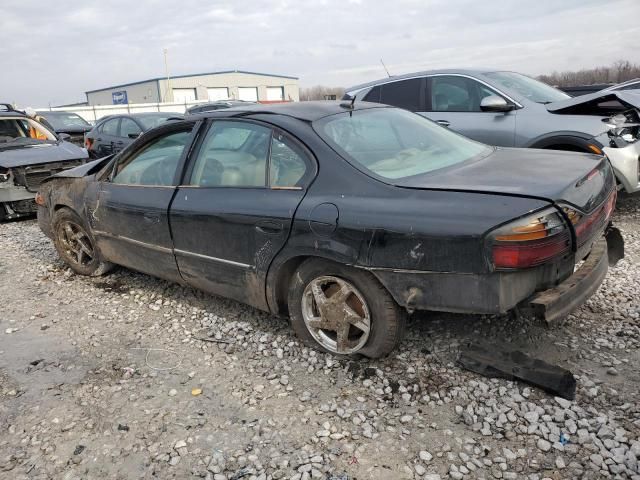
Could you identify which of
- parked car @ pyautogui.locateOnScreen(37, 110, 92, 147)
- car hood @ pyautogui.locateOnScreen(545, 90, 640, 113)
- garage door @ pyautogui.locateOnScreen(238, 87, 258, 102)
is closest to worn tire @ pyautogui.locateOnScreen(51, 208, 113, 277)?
car hood @ pyautogui.locateOnScreen(545, 90, 640, 113)

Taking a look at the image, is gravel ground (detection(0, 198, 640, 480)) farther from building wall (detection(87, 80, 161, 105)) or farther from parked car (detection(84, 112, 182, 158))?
building wall (detection(87, 80, 161, 105))

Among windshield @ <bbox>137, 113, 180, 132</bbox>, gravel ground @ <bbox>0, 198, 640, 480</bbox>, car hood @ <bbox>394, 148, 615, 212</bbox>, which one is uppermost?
windshield @ <bbox>137, 113, 180, 132</bbox>

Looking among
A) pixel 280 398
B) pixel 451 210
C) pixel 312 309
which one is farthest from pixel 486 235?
pixel 280 398

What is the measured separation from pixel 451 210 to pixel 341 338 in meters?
1.07

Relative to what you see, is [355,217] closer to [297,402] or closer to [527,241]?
[527,241]

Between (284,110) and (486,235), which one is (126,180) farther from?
(486,235)

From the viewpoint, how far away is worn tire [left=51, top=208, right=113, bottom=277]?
4.76 metres

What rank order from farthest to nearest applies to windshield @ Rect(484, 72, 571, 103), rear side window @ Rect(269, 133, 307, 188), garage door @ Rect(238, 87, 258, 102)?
garage door @ Rect(238, 87, 258, 102) → windshield @ Rect(484, 72, 571, 103) → rear side window @ Rect(269, 133, 307, 188)

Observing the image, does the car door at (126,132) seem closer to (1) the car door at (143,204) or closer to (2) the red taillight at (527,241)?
(1) the car door at (143,204)

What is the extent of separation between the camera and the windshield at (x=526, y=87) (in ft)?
19.9

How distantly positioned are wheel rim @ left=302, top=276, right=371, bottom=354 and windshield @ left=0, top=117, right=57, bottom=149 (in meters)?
7.15

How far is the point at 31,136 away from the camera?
8.69 m

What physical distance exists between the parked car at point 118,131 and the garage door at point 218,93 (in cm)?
4290

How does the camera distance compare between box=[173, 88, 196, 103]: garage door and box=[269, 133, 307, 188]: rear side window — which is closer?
box=[269, 133, 307, 188]: rear side window
